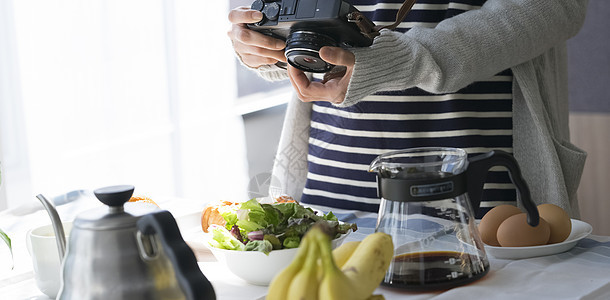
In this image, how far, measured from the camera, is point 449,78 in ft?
3.55

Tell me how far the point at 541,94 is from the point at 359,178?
1.21ft

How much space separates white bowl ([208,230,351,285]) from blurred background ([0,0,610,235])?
2.68 ft

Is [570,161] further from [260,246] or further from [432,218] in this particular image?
[260,246]

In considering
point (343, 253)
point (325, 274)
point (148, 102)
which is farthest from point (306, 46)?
point (148, 102)

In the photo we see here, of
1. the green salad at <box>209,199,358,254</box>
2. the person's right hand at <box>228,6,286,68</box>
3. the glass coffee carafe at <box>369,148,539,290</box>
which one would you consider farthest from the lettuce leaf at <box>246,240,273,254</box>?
the person's right hand at <box>228,6,286,68</box>

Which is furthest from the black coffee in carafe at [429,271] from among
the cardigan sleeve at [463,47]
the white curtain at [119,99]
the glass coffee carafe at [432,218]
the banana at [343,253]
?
the white curtain at [119,99]

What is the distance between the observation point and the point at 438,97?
4.06 ft

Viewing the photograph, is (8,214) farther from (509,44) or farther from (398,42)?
(509,44)

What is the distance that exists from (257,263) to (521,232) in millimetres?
350

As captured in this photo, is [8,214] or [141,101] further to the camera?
[141,101]

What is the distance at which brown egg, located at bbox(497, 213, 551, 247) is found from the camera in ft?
2.88

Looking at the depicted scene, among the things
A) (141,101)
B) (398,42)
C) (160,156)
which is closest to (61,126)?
(141,101)

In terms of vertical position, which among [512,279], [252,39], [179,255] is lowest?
[512,279]

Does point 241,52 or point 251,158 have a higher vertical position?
point 241,52
